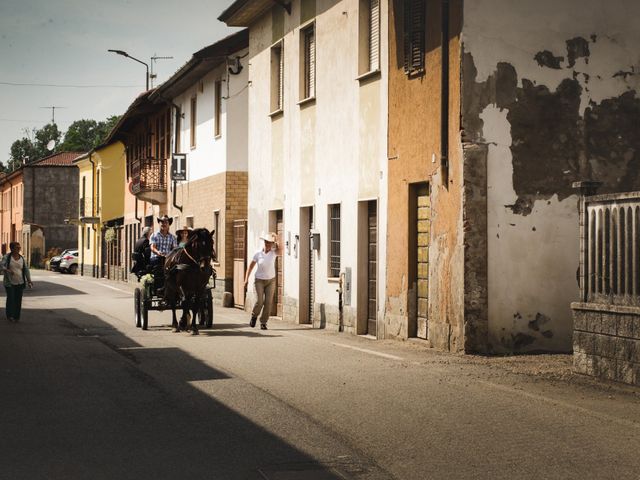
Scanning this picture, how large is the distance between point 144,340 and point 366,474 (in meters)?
11.3

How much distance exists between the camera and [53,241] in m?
91.0

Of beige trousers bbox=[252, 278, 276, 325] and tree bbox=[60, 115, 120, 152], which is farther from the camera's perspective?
tree bbox=[60, 115, 120, 152]

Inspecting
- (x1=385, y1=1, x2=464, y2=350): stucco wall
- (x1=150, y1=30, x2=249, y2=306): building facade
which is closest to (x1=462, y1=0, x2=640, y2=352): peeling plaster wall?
(x1=385, y1=1, x2=464, y2=350): stucco wall

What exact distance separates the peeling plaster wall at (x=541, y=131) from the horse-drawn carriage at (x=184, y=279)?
6204mm

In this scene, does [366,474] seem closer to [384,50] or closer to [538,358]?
[538,358]

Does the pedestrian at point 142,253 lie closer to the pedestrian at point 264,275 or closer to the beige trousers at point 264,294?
the pedestrian at point 264,275

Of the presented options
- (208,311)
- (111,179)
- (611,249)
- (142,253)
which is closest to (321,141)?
(208,311)

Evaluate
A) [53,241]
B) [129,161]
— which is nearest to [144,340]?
[129,161]

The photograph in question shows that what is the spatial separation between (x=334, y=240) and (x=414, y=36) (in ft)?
18.1

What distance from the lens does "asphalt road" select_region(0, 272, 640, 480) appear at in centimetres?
743

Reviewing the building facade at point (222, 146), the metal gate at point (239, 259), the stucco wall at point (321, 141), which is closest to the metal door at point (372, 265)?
the stucco wall at point (321, 141)

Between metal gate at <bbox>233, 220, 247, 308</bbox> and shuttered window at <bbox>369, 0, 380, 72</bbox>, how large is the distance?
10.3 meters

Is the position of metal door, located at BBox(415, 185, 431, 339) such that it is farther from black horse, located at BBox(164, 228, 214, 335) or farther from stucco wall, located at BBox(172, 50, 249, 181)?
stucco wall, located at BBox(172, 50, 249, 181)

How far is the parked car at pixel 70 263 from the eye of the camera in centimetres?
7338
